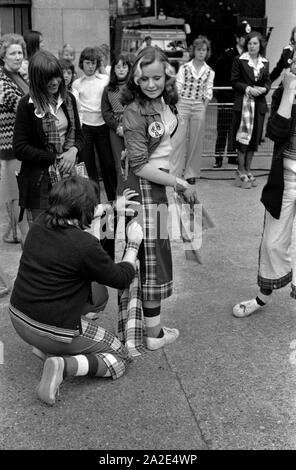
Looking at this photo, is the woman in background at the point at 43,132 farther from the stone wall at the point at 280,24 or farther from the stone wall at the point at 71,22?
the stone wall at the point at 280,24

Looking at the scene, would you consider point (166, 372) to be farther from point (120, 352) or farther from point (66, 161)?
point (66, 161)

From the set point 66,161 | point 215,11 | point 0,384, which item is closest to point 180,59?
point 215,11

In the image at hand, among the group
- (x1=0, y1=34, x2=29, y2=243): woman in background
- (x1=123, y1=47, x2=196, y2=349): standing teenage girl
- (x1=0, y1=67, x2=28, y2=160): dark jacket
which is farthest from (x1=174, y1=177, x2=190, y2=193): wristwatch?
(x1=0, y1=67, x2=28, y2=160): dark jacket

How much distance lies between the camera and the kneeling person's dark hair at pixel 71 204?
3.31 meters

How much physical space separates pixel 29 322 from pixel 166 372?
863 millimetres

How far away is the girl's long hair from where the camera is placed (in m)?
3.95

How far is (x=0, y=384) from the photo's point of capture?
3.58 m

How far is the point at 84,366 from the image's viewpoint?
11.1 ft

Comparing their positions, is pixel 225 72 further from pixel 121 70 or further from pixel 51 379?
pixel 51 379

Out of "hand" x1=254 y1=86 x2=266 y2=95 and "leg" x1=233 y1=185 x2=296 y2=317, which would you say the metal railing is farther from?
"leg" x1=233 y1=185 x2=296 y2=317

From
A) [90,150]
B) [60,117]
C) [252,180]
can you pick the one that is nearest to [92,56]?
[90,150]

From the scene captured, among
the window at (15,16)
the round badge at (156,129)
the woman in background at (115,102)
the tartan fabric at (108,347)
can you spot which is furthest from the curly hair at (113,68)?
the window at (15,16)

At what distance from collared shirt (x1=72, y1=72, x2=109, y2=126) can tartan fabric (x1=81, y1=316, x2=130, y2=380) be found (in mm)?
3717

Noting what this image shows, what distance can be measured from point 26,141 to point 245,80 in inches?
186
